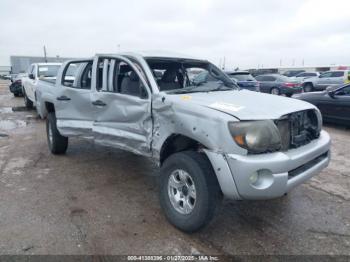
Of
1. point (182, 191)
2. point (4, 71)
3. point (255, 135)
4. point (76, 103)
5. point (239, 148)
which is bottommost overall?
point (182, 191)

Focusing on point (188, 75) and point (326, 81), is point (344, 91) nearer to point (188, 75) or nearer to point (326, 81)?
point (188, 75)

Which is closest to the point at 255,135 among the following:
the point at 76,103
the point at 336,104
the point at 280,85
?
the point at 76,103

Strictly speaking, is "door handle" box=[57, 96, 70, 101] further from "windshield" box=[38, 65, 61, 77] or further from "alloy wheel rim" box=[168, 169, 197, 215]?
"windshield" box=[38, 65, 61, 77]

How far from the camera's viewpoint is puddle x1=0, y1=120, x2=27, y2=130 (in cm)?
908

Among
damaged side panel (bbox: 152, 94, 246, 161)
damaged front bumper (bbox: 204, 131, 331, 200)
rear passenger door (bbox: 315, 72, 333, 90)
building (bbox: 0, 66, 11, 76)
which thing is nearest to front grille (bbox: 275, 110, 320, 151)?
damaged front bumper (bbox: 204, 131, 331, 200)

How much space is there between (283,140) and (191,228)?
1233mm

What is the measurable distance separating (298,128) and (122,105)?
211 centimetres

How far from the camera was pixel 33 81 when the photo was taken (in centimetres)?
1027

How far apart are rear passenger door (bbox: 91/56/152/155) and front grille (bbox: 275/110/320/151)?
1466mm

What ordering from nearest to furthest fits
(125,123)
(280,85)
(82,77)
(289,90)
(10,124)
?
1. (125,123)
2. (82,77)
3. (10,124)
4. (289,90)
5. (280,85)

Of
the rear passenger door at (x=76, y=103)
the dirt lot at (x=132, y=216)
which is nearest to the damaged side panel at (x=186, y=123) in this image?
the dirt lot at (x=132, y=216)

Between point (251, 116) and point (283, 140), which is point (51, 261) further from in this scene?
point (283, 140)

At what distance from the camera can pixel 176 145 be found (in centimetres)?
355

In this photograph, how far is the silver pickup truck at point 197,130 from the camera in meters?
2.80
